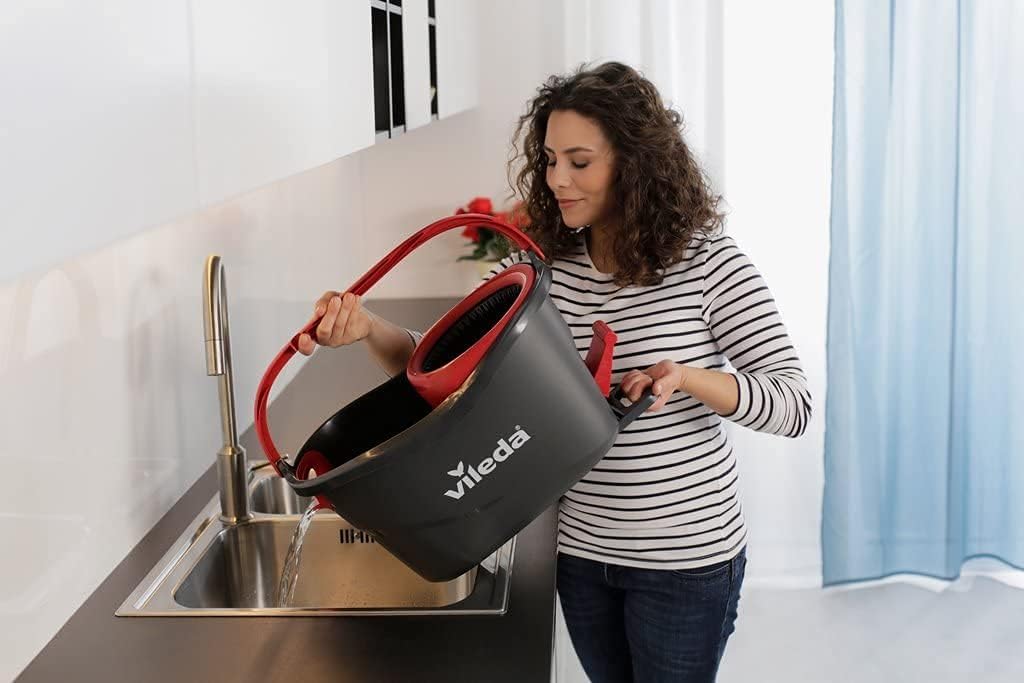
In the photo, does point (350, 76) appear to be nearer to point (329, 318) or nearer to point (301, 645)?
point (329, 318)

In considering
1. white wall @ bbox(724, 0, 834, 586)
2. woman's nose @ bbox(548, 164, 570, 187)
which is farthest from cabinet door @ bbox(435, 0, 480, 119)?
woman's nose @ bbox(548, 164, 570, 187)

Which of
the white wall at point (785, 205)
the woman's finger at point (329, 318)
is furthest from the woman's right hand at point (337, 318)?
the white wall at point (785, 205)

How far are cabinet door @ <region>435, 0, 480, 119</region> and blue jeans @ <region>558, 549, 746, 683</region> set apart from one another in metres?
1.07

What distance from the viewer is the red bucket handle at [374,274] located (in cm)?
101

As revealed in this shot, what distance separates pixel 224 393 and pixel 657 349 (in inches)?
22.7

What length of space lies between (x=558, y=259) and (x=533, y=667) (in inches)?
24.0

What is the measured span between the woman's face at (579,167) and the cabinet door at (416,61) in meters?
0.39

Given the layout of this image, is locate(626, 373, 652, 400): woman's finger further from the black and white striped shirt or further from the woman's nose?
the woman's nose

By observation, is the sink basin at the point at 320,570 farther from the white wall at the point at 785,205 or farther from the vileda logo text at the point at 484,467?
the white wall at the point at 785,205

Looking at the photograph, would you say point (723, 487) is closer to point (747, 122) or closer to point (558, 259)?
point (558, 259)

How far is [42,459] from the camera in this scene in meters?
1.10

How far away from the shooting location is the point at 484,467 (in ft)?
3.03

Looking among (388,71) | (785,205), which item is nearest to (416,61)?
(388,71)

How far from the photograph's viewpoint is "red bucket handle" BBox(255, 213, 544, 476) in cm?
101
